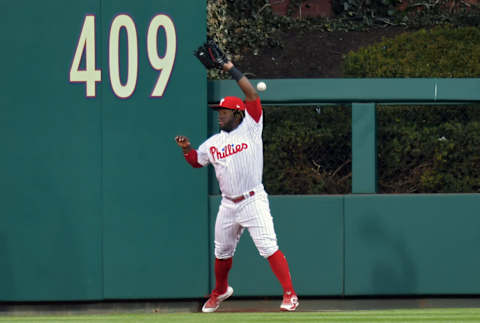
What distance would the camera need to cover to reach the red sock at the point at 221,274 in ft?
22.9

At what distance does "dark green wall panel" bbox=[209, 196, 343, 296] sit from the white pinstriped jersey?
900 millimetres

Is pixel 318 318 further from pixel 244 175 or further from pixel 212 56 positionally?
pixel 212 56

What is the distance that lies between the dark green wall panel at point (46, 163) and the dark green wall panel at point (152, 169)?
150 millimetres

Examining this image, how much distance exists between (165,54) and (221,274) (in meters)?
2.11

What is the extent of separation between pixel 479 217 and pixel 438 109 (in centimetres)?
122

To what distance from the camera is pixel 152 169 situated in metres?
7.50

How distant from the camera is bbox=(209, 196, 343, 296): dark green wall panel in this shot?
24.8 ft

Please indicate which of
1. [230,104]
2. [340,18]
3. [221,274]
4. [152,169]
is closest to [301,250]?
[221,274]

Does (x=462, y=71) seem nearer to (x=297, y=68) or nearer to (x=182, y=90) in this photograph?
(x=297, y=68)

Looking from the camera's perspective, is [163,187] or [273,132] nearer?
[163,187]

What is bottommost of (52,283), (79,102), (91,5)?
(52,283)

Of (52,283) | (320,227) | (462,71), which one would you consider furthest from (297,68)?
(52,283)

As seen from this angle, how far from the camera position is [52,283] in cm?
753

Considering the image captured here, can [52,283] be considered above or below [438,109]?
below
